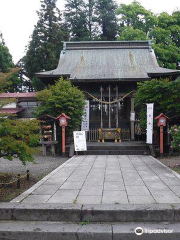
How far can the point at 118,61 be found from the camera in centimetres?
1998

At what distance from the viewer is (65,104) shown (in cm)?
1293

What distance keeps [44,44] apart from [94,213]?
28.2 metres

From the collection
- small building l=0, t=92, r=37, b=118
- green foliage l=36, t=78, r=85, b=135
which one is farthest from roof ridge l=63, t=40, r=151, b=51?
green foliage l=36, t=78, r=85, b=135

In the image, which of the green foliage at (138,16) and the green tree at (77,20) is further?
the green tree at (77,20)

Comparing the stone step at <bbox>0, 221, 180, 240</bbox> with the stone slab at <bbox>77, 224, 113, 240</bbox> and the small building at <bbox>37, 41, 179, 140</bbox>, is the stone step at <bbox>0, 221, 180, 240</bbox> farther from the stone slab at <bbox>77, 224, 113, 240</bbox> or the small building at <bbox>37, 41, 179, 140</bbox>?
the small building at <bbox>37, 41, 179, 140</bbox>

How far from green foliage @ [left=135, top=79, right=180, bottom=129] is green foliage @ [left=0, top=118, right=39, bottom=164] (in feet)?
25.9

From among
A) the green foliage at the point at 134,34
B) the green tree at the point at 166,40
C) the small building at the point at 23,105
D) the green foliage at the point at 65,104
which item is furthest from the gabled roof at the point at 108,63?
the small building at the point at 23,105

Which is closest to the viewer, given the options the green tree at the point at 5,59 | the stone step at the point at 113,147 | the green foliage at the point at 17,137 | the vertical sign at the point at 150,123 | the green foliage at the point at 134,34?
the green foliage at the point at 17,137

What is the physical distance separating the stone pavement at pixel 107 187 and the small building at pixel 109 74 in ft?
31.0

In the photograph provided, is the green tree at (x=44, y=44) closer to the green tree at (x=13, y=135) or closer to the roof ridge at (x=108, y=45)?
the roof ridge at (x=108, y=45)

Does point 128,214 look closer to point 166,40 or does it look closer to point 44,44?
point 166,40

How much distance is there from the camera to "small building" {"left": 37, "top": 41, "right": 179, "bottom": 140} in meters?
16.8

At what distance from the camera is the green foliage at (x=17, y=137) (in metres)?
5.60

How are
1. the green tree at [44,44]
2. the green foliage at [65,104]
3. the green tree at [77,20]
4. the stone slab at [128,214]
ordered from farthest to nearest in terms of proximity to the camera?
the green tree at [77,20] < the green tree at [44,44] < the green foliage at [65,104] < the stone slab at [128,214]
